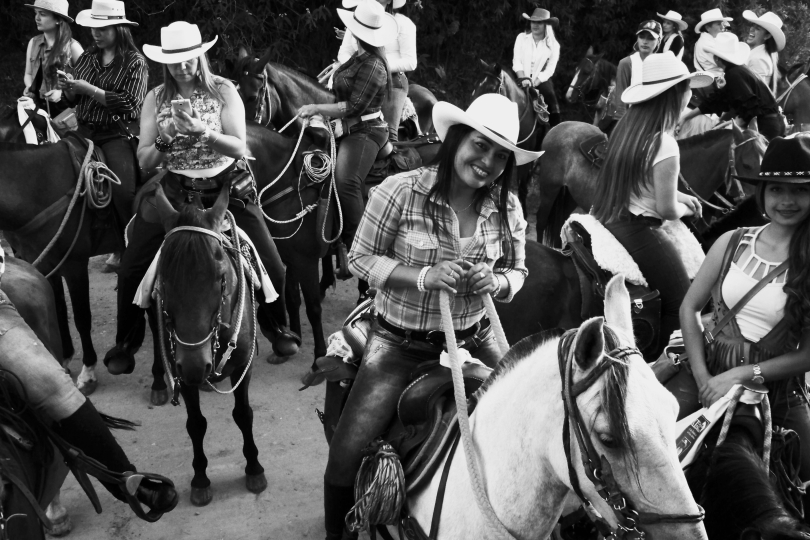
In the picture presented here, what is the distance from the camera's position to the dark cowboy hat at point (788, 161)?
2.75 meters

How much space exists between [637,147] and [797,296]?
137 cm

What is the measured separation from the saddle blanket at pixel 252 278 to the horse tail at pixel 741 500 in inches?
105

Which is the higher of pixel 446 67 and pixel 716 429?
pixel 716 429

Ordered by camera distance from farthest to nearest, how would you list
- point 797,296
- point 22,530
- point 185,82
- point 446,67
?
point 446,67 → point 185,82 → point 797,296 → point 22,530

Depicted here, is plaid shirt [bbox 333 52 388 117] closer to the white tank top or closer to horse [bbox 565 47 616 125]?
the white tank top

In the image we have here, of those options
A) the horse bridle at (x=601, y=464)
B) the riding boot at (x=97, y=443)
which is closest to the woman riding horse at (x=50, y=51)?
the riding boot at (x=97, y=443)

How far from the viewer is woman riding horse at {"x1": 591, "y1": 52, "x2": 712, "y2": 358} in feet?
12.7

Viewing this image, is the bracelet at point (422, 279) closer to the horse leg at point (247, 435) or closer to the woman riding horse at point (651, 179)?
the woman riding horse at point (651, 179)

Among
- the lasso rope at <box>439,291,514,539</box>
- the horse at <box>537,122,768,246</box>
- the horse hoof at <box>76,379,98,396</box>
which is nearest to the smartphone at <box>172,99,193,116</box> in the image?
the lasso rope at <box>439,291,514,539</box>

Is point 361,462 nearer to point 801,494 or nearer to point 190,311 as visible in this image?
point 190,311

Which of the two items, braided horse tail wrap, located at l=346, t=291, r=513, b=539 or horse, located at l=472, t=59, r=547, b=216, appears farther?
horse, located at l=472, t=59, r=547, b=216

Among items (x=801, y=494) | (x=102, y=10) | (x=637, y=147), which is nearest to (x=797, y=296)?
(x=801, y=494)

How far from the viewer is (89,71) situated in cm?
564

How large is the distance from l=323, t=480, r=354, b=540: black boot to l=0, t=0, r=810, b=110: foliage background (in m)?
7.97
